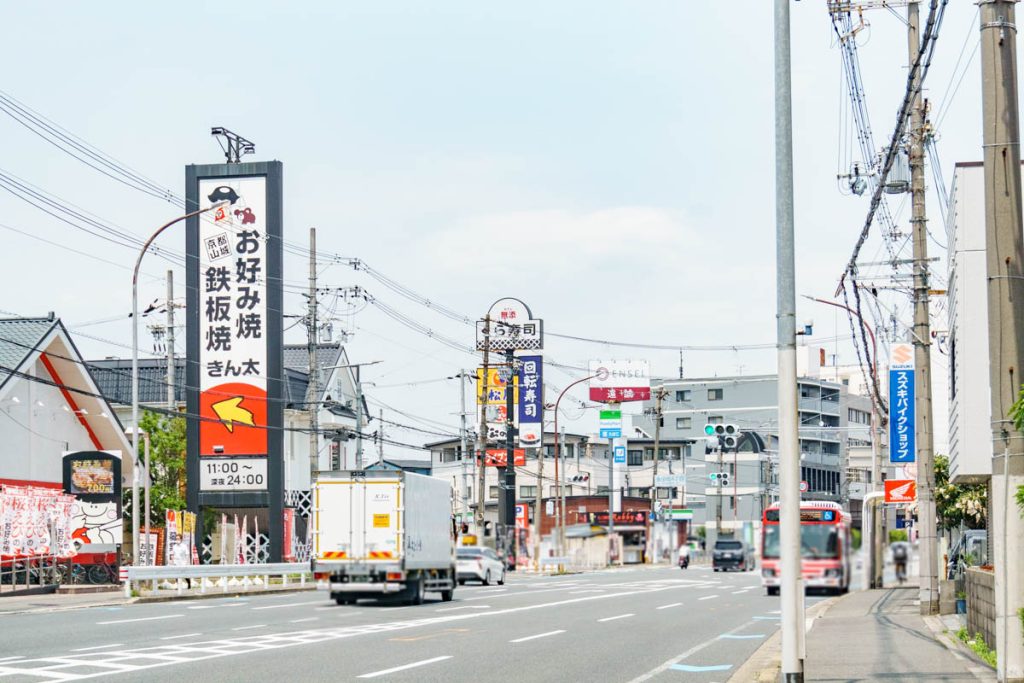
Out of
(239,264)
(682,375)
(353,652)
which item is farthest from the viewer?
→ (682,375)

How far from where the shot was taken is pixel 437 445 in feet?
373

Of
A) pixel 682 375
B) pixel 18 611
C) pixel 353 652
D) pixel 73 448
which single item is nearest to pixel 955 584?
pixel 353 652

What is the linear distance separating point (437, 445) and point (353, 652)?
9508cm

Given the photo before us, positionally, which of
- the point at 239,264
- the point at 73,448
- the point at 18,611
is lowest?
the point at 18,611

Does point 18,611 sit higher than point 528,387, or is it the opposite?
point 528,387

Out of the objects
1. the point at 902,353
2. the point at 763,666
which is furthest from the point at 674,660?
the point at 902,353

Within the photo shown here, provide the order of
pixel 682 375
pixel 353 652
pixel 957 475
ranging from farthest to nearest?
1. pixel 682 375
2. pixel 957 475
3. pixel 353 652

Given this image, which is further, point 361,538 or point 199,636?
point 361,538

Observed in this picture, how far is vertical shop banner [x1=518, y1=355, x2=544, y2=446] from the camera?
2972 inches

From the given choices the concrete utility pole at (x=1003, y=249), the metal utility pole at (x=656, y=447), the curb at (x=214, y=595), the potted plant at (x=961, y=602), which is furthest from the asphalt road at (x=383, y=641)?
the metal utility pole at (x=656, y=447)

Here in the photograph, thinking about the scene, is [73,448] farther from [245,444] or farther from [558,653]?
[558,653]

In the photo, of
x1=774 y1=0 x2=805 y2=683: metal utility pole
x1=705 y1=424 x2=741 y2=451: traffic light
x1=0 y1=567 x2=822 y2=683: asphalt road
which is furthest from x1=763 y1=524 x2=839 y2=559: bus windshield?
x1=705 y1=424 x2=741 y2=451: traffic light

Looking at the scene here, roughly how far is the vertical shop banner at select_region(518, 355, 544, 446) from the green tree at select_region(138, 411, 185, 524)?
827 inches

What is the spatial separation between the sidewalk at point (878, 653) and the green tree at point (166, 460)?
38.2m
